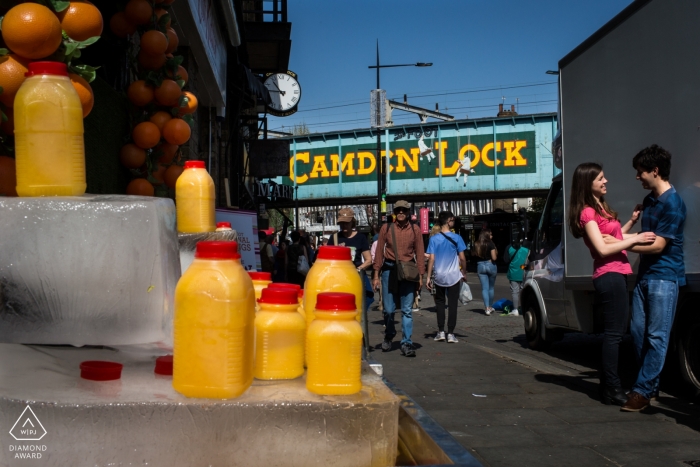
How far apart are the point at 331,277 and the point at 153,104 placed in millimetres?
2310

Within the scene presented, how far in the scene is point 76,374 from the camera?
1804 mm

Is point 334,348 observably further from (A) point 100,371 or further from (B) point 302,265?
(B) point 302,265

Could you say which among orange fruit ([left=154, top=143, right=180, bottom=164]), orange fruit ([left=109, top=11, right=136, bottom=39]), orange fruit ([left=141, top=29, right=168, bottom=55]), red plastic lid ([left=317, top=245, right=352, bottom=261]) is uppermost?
orange fruit ([left=109, top=11, right=136, bottom=39])

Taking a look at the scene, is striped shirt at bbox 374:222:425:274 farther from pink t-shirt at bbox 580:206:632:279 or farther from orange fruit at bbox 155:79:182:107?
orange fruit at bbox 155:79:182:107

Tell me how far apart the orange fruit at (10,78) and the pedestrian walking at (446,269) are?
7.59 meters

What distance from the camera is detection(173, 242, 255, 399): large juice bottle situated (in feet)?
5.48

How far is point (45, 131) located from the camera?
6.66 feet

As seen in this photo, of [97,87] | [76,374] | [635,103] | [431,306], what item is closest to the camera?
[76,374]

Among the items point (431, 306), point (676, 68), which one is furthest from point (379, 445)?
point (431, 306)

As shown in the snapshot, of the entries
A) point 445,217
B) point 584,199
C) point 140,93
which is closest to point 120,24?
point 140,93

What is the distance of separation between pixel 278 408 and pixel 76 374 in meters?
0.59

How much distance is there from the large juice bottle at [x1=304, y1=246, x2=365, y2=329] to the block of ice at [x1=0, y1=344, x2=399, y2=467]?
49cm

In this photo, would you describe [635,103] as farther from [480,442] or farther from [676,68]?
[480,442]

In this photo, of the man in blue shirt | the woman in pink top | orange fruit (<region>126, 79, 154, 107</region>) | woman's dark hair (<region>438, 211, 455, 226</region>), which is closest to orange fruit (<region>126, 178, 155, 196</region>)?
orange fruit (<region>126, 79, 154, 107</region>)
